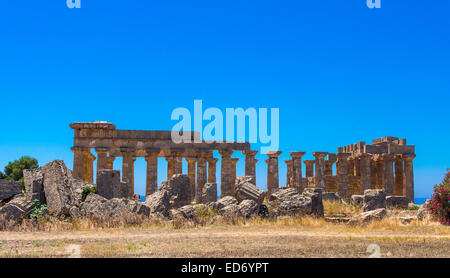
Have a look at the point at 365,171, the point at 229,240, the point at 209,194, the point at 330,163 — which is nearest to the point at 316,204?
the point at 209,194

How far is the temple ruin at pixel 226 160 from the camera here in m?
38.7

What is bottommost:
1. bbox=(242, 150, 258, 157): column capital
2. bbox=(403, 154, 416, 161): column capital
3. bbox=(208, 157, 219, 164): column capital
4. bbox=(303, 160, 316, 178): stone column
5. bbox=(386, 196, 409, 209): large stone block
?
bbox=(386, 196, 409, 209): large stone block

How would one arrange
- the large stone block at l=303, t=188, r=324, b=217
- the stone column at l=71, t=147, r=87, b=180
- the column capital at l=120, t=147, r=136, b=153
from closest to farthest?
the large stone block at l=303, t=188, r=324, b=217
the stone column at l=71, t=147, r=87, b=180
the column capital at l=120, t=147, r=136, b=153

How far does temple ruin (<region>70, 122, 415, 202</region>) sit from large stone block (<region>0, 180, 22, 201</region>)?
15996 millimetres

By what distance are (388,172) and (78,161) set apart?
2625 centimetres

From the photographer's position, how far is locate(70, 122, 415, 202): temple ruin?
38719 millimetres

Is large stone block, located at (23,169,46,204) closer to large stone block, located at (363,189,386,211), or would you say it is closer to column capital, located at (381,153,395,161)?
large stone block, located at (363,189,386,211)

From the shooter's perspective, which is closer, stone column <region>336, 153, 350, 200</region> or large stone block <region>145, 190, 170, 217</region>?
large stone block <region>145, 190, 170, 217</region>

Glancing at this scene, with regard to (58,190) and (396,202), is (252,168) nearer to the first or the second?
(396,202)

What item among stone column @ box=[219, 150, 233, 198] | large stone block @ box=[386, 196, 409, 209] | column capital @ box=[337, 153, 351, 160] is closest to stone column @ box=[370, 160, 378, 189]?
column capital @ box=[337, 153, 351, 160]

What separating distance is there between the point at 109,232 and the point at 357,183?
108ft

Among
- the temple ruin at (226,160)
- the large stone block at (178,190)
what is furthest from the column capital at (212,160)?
the large stone block at (178,190)
